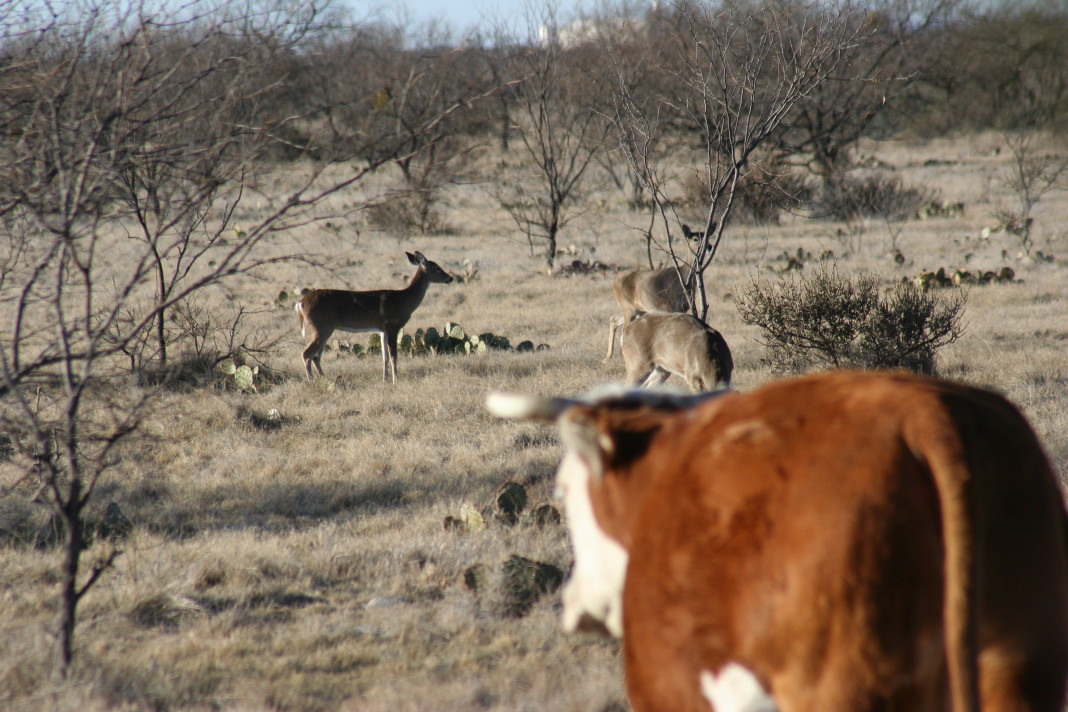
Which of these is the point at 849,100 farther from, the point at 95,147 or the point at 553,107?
the point at 95,147

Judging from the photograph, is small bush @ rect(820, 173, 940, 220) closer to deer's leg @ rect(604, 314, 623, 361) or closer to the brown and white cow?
Answer: deer's leg @ rect(604, 314, 623, 361)

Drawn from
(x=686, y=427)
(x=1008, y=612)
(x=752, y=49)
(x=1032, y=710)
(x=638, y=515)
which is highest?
(x=752, y=49)

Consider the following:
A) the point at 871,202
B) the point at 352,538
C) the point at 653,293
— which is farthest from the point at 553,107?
→ the point at 352,538

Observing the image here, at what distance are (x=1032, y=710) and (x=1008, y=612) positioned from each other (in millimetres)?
191

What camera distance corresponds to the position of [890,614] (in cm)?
159

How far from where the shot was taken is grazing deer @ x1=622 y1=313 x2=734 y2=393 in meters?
8.24

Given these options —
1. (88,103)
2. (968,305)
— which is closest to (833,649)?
(88,103)

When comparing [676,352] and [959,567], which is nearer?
[959,567]

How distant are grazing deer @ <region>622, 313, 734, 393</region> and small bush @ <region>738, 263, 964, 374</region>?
1.48 metres

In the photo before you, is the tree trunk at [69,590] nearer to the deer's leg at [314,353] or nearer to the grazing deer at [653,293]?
the deer's leg at [314,353]

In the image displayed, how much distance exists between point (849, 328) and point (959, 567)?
8.48m

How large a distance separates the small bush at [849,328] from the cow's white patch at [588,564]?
8.01 meters

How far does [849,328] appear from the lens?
969 centimetres

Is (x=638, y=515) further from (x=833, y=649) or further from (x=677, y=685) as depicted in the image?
(x=833, y=649)
